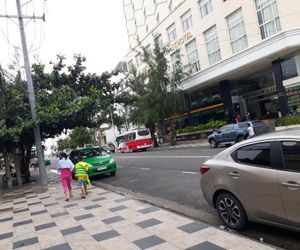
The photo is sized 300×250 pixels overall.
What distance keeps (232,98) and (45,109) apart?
74.9 ft

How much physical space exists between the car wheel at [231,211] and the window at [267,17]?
931 inches

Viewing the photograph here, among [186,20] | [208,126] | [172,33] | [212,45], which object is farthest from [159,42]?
[208,126]

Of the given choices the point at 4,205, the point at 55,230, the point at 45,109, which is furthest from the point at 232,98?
the point at 55,230

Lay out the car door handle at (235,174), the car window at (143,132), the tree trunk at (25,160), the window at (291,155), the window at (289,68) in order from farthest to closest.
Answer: the car window at (143,132) → the window at (289,68) → the tree trunk at (25,160) → the car door handle at (235,174) → the window at (291,155)

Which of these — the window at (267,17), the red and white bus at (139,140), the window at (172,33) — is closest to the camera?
the window at (267,17)

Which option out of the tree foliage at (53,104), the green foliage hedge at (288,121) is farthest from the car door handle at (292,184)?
the green foliage hedge at (288,121)

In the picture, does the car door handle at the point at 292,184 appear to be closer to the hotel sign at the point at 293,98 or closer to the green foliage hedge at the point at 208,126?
the hotel sign at the point at 293,98

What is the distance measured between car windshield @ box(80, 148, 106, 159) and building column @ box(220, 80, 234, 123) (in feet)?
63.4

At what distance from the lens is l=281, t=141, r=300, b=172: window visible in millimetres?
5031

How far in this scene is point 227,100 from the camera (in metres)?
35.8

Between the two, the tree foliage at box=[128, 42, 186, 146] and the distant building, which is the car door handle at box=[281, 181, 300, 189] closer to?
the distant building

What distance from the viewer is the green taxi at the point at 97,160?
1716cm

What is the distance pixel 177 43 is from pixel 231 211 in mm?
36586

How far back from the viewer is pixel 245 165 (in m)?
5.87
